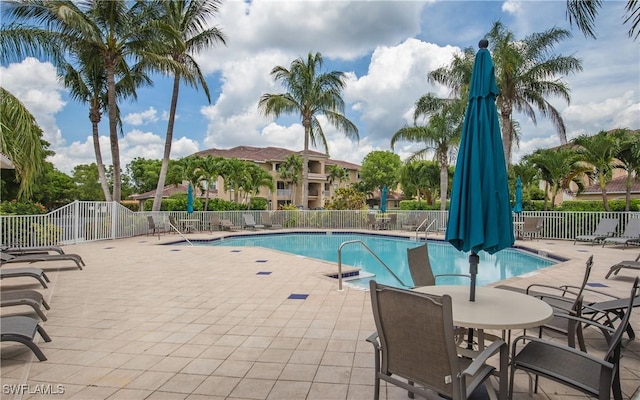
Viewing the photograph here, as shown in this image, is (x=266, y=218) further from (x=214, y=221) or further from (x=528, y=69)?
(x=528, y=69)

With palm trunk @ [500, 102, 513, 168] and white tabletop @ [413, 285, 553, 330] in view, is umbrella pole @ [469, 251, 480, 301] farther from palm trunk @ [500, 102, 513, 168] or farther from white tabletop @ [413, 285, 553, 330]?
palm trunk @ [500, 102, 513, 168]

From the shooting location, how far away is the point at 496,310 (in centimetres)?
255

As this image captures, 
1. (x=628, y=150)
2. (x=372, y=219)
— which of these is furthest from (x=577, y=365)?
(x=372, y=219)

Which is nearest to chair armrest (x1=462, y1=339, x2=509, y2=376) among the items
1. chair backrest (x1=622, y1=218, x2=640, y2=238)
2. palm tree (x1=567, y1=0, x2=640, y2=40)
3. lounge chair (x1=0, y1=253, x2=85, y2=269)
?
palm tree (x1=567, y1=0, x2=640, y2=40)

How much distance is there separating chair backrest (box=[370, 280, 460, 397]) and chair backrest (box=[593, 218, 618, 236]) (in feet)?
42.6

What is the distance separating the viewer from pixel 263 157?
40.9 metres

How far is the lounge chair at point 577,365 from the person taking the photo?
202 cm

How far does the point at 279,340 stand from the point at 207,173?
20.3 meters

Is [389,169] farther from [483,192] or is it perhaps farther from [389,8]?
[483,192]

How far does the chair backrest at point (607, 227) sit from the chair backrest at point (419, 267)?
1093cm

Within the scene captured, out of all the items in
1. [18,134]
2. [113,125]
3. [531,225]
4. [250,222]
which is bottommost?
[250,222]

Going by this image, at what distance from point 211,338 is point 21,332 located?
160 cm

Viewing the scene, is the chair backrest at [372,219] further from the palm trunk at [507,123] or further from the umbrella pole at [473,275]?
the umbrella pole at [473,275]

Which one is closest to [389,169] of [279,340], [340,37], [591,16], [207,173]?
[207,173]
